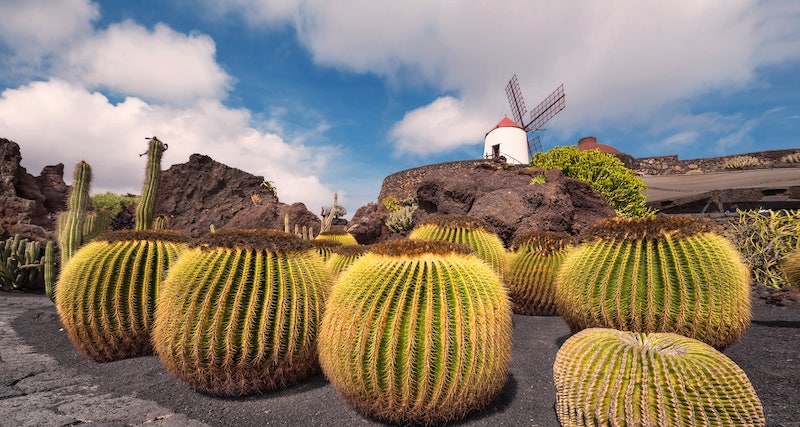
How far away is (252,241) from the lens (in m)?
3.18

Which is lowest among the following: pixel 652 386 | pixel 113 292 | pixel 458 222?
pixel 652 386

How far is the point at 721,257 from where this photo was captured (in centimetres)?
327

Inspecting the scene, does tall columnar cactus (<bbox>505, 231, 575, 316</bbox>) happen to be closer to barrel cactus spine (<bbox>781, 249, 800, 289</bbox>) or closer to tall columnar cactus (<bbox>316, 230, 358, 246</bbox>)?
barrel cactus spine (<bbox>781, 249, 800, 289</bbox>)

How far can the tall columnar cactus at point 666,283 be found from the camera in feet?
10.4

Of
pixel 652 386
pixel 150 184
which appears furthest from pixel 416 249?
pixel 150 184

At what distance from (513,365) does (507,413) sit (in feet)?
3.07

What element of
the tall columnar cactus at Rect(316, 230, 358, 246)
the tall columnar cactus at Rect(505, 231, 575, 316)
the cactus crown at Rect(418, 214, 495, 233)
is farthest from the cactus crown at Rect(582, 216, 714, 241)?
the tall columnar cactus at Rect(316, 230, 358, 246)

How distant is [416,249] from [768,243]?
7.79 metres

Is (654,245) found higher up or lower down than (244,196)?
lower down

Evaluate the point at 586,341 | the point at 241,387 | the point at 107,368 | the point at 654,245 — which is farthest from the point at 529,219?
the point at 107,368

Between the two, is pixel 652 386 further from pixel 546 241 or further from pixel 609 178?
pixel 609 178

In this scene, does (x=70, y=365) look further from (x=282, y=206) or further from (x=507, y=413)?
(x=282, y=206)

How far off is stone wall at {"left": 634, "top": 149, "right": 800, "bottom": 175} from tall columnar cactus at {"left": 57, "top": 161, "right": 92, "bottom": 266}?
103 ft

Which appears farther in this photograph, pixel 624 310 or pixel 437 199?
pixel 437 199
